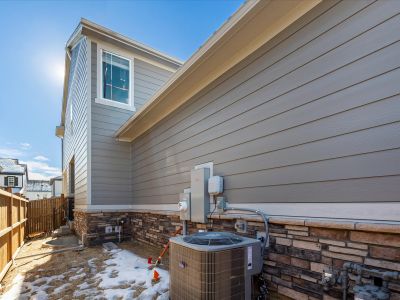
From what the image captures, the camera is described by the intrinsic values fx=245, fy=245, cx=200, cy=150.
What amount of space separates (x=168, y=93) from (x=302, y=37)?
285 cm

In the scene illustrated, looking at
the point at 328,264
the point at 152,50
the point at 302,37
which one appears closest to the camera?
the point at 328,264

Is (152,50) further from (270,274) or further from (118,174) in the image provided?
(270,274)

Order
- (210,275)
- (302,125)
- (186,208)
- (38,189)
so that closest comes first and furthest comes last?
(210,275)
(302,125)
(186,208)
(38,189)

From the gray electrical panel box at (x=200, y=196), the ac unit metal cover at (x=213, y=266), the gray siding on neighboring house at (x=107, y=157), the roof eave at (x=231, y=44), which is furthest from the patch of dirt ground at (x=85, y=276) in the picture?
the roof eave at (x=231, y=44)

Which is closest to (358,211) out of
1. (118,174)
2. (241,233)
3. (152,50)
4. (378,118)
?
(378,118)

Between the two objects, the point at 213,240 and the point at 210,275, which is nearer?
the point at 210,275

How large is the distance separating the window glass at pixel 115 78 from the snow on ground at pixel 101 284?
190 inches

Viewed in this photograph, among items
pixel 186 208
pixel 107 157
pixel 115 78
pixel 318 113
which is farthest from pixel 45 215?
pixel 318 113

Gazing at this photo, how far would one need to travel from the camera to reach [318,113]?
8.00ft

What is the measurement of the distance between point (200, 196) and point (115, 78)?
533 centimetres

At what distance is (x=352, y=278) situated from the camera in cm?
201

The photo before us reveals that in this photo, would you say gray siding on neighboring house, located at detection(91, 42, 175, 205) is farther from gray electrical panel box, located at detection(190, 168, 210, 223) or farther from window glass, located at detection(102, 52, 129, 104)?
gray electrical panel box, located at detection(190, 168, 210, 223)

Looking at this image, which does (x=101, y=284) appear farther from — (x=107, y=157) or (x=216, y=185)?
(x=107, y=157)

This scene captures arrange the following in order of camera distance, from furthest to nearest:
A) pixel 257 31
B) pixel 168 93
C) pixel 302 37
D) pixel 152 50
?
pixel 152 50, pixel 168 93, pixel 257 31, pixel 302 37
